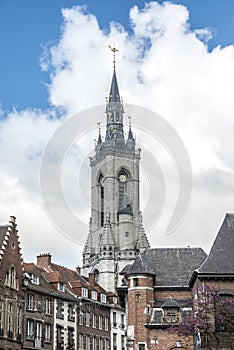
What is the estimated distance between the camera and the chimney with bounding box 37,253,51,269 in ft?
235

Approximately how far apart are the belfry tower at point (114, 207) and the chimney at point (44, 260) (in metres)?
48.3

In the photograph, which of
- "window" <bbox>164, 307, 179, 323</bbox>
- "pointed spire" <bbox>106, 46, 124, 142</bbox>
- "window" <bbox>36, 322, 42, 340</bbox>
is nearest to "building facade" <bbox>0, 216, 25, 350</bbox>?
"window" <bbox>36, 322, 42, 340</bbox>

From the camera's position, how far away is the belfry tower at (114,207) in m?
124

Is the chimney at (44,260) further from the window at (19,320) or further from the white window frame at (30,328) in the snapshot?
the window at (19,320)

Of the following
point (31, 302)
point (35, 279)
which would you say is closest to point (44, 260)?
point (35, 279)

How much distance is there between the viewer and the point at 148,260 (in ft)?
234

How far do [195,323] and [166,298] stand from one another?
19.7 m

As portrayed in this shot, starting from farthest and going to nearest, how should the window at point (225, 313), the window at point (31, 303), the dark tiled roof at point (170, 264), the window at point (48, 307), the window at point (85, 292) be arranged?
the window at point (85, 292) → the dark tiled roof at point (170, 264) → the window at point (48, 307) → the window at point (31, 303) → the window at point (225, 313)

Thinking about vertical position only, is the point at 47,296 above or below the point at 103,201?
below

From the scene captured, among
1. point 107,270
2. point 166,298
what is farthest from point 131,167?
point 166,298

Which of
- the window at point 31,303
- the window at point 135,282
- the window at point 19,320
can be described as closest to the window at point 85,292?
the window at point 135,282

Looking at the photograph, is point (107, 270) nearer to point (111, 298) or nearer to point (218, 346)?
point (111, 298)

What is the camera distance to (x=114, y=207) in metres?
131

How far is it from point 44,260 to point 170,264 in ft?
46.1
